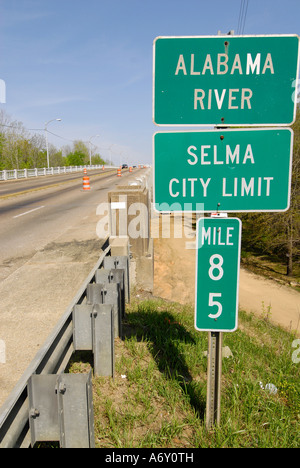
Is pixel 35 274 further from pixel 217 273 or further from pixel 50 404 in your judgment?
pixel 217 273

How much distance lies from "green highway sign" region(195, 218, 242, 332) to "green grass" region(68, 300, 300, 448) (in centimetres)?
77

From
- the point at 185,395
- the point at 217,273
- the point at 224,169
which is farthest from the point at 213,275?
the point at 185,395

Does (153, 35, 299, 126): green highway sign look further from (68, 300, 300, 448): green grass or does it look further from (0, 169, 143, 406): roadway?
(0, 169, 143, 406): roadway

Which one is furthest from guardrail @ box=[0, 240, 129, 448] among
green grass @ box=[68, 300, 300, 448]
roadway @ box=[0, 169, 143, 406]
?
roadway @ box=[0, 169, 143, 406]

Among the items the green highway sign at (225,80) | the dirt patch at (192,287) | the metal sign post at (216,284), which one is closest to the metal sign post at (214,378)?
the metal sign post at (216,284)

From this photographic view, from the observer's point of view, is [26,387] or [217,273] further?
[217,273]

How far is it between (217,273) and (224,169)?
0.70 meters

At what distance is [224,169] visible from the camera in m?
2.27

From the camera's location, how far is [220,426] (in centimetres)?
248

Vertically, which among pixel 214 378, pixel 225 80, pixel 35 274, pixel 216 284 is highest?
pixel 225 80

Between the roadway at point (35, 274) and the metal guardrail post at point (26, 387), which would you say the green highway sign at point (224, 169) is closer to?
the metal guardrail post at point (26, 387)

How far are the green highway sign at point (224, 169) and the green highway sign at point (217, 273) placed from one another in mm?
135

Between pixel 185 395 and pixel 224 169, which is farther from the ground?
pixel 224 169

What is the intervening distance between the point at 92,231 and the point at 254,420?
7.45 m
